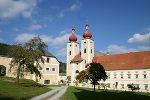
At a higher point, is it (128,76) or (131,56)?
(131,56)

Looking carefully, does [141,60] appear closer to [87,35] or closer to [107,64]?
[107,64]

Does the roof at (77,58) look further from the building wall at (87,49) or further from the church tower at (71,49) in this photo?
the church tower at (71,49)

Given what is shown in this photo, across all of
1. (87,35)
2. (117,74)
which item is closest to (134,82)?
(117,74)

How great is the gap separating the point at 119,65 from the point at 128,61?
2.65 meters

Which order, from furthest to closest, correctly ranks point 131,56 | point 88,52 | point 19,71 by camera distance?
point 88,52 < point 131,56 < point 19,71

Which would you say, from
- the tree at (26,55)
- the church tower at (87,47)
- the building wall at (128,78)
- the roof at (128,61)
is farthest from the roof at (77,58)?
the tree at (26,55)

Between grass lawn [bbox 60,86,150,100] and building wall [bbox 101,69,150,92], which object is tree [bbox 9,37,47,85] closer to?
grass lawn [bbox 60,86,150,100]

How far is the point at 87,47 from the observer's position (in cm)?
5562

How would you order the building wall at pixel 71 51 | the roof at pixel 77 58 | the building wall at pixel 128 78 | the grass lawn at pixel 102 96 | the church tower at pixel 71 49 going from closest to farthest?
the grass lawn at pixel 102 96 < the building wall at pixel 128 78 < the roof at pixel 77 58 < the building wall at pixel 71 51 < the church tower at pixel 71 49

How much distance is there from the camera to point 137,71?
40.8 metres

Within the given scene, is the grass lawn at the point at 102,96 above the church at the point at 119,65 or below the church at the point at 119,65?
below

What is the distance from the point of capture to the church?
40025 millimetres

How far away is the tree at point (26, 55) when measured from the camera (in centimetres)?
2955

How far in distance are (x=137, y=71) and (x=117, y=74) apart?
570cm
